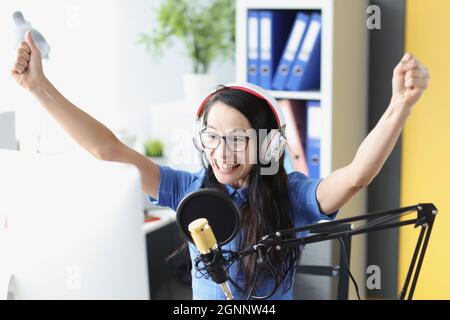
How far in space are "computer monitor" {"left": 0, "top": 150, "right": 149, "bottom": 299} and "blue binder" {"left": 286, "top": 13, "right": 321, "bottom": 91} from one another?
188 cm

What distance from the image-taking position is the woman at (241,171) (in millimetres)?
1369

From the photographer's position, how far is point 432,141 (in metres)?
2.91

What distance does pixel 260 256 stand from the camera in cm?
118

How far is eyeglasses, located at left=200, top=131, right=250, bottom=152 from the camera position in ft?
4.59

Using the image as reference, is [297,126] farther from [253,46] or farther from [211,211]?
[211,211]

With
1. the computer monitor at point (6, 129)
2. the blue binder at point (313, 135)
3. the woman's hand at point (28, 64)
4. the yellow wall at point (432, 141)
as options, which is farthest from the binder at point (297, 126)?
the woman's hand at point (28, 64)

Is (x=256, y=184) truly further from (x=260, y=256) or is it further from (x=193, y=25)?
(x=193, y=25)

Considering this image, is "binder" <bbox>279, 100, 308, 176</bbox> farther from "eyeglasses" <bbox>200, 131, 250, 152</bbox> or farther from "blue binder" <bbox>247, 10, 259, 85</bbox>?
"eyeglasses" <bbox>200, 131, 250, 152</bbox>

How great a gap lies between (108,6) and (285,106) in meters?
1.43

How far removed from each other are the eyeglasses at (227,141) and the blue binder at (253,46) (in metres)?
1.55

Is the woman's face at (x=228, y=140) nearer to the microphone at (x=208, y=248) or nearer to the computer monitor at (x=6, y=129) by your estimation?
the microphone at (x=208, y=248)

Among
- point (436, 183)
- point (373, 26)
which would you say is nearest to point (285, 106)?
point (373, 26)

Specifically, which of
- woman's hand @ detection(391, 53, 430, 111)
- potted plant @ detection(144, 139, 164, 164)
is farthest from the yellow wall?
woman's hand @ detection(391, 53, 430, 111)

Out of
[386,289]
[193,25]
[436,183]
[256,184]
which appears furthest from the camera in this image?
[193,25]
